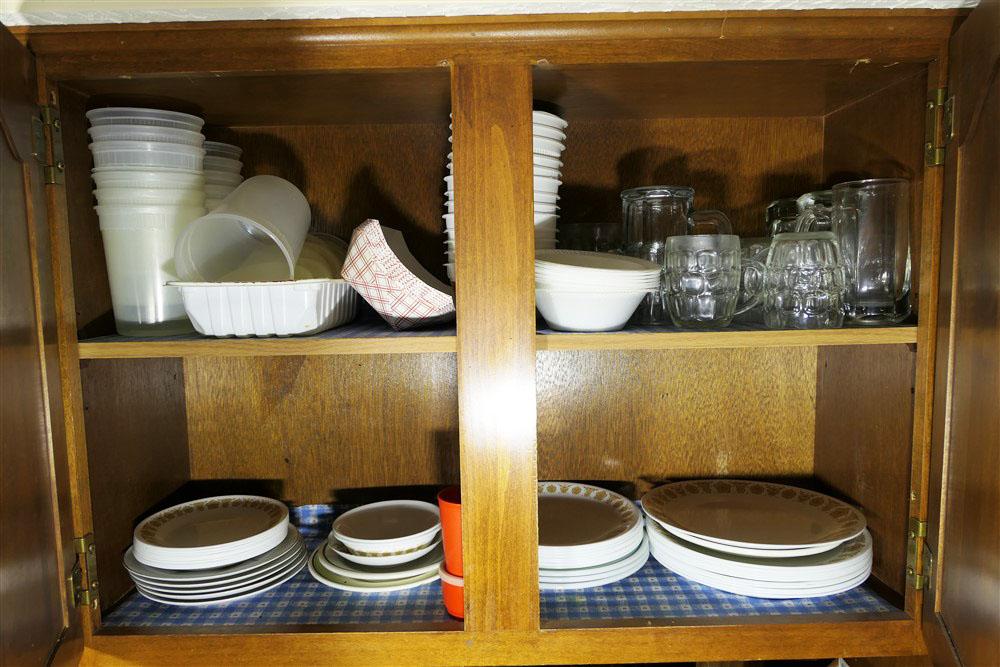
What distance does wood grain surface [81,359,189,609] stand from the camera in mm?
923

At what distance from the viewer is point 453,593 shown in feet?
2.88

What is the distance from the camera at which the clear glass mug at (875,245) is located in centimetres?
92

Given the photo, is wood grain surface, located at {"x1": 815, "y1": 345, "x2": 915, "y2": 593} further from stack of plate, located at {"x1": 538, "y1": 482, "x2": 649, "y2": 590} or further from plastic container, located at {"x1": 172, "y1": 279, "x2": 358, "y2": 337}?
plastic container, located at {"x1": 172, "y1": 279, "x2": 358, "y2": 337}

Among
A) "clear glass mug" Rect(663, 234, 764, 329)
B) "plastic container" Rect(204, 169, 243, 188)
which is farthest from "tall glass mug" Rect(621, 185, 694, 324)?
"plastic container" Rect(204, 169, 243, 188)

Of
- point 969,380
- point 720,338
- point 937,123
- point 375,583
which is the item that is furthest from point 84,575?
point 937,123

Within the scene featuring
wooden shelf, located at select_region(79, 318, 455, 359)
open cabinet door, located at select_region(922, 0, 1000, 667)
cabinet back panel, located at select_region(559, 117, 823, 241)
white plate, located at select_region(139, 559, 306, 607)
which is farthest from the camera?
cabinet back panel, located at select_region(559, 117, 823, 241)

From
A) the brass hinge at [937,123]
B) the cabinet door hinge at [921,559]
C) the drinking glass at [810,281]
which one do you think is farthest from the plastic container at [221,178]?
the cabinet door hinge at [921,559]

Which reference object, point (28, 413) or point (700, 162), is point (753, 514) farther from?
point (28, 413)

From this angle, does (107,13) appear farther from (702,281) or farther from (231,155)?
(702,281)

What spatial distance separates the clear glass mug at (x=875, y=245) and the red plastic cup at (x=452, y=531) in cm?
61

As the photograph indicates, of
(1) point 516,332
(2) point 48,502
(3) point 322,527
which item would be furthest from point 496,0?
(3) point 322,527

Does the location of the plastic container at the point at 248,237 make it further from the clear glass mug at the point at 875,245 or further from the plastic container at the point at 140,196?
the clear glass mug at the point at 875,245

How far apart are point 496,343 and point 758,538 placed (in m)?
0.53

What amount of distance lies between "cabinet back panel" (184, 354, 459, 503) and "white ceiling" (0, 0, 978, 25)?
0.59m
